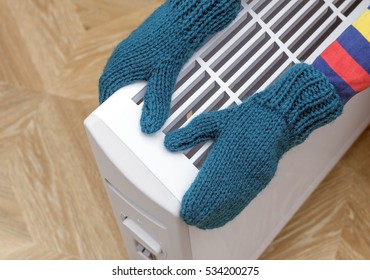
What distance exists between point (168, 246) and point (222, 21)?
26cm

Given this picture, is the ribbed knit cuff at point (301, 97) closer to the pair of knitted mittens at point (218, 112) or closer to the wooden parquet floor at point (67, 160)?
the pair of knitted mittens at point (218, 112)

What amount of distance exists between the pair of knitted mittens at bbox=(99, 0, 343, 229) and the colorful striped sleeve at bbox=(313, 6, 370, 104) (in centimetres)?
2

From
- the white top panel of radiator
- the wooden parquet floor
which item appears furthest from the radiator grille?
the wooden parquet floor

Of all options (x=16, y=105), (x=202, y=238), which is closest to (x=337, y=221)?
(x=202, y=238)

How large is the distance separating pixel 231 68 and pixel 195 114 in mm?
70

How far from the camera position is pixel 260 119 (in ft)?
1.97

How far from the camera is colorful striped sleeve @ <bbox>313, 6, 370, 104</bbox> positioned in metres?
0.62


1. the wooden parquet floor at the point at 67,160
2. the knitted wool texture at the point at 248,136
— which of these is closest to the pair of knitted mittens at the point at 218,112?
the knitted wool texture at the point at 248,136

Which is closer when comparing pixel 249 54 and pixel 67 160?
pixel 249 54

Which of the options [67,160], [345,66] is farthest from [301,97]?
[67,160]

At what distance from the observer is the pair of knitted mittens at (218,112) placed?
585 mm

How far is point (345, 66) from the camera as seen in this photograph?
62cm

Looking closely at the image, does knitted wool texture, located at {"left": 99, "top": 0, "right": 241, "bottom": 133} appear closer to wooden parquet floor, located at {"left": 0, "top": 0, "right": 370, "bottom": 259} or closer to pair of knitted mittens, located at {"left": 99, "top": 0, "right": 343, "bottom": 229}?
pair of knitted mittens, located at {"left": 99, "top": 0, "right": 343, "bottom": 229}

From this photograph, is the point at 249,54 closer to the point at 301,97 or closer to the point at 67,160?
the point at 301,97
